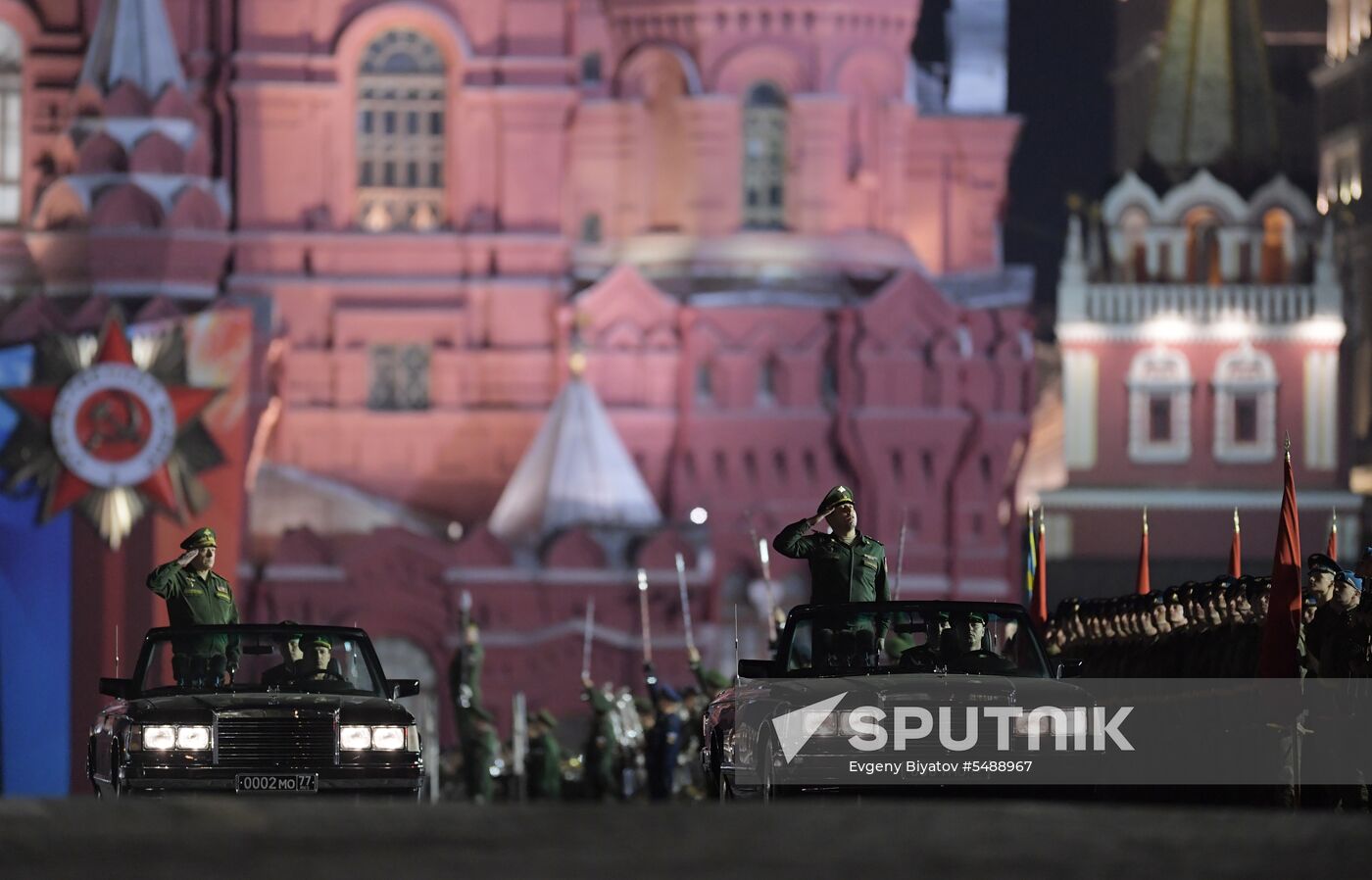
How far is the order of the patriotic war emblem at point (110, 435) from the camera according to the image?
5900 centimetres

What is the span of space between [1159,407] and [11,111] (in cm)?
2220

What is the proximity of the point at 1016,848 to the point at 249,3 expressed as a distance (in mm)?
52928

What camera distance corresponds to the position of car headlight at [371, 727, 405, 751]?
62.5 ft

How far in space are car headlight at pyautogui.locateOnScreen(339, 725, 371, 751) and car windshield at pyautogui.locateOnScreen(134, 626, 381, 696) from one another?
565 millimetres

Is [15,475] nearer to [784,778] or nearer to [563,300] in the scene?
[563,300]

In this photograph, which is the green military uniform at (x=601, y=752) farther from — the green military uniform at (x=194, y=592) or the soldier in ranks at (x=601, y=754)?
the green military uniform at (x=194, y=592)

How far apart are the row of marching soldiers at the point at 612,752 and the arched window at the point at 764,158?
21568 millimetres

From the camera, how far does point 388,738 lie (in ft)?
62.6

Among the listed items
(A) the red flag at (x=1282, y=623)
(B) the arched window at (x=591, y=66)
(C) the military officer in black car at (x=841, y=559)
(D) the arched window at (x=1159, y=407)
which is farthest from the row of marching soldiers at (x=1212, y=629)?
(B) the arched window at (x=591, y=66)

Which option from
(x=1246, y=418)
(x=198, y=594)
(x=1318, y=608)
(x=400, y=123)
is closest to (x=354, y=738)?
(x=198, y=594)

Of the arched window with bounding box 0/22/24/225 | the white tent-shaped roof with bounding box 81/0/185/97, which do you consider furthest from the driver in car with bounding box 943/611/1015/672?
the arched window with bounding box 0/22/24/225

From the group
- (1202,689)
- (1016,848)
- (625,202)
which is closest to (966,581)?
(625,202)

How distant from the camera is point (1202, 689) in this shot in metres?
19.6

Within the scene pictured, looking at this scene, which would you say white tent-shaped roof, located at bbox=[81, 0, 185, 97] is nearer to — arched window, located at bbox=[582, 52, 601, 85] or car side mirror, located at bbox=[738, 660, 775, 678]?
arched window, located at bbox=[582, 52, 601, 85]
